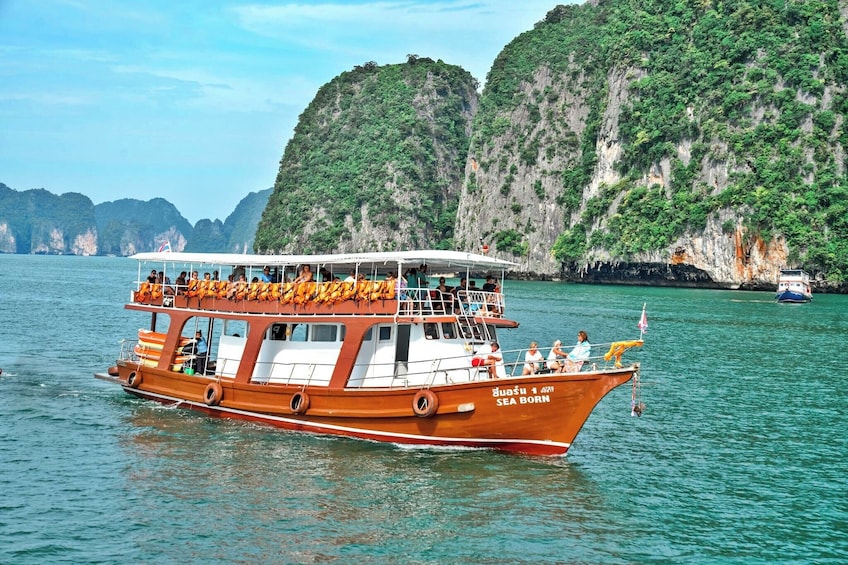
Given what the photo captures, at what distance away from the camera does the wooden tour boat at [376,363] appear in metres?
19.3

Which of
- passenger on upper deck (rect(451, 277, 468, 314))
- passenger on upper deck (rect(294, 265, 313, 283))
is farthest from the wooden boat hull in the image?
passenger on upper deck (rect(294, 265, 313, 283))

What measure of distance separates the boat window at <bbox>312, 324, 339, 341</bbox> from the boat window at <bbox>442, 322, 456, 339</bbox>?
288cm

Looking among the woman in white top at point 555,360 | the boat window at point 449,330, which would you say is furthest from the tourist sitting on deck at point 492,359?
the woman in white top at point 555,360

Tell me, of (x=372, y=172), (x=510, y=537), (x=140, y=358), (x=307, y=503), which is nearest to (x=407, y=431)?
(x=307, y=503)

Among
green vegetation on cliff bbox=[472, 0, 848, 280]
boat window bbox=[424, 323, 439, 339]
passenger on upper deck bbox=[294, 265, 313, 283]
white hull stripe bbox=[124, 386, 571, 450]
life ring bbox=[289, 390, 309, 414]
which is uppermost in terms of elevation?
green vegetation on cliff bbox=[472, 0, 848, 280]

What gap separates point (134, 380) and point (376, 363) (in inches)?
341

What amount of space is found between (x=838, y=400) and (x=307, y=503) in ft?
65.5

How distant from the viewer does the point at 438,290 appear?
68.1ft

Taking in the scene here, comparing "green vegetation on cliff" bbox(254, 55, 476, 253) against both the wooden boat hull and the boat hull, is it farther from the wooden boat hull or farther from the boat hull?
the wooden boat hull

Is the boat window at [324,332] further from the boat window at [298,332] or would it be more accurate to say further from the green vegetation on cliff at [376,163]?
the green vegetation on cliff at [376,163]

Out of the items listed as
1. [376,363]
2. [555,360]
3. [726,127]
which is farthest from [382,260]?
[726,127]

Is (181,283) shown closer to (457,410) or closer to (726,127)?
(457,410)

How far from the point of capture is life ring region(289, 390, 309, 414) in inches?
840

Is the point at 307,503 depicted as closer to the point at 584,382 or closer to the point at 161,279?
the point at 584,382
